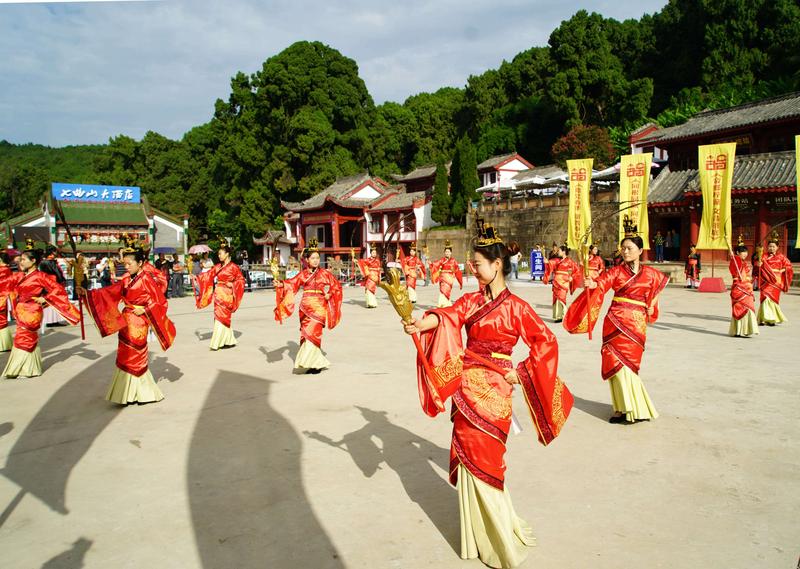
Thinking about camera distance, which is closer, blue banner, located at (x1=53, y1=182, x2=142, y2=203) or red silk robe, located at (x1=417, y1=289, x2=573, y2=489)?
red silk robe, located at (x1=417, y1=289, x2=573, y2=489)

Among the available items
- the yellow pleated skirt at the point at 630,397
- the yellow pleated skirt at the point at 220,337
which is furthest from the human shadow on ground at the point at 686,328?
the yellow pleated skirt at the point at 220,337

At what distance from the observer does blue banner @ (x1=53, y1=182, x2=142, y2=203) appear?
1535 inches

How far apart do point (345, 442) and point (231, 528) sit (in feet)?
5.66

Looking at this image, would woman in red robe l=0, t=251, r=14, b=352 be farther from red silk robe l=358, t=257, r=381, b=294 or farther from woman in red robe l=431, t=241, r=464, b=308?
woman in red robe l=431, t=241, r=464, b=308

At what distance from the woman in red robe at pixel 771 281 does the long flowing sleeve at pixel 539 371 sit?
10.5 m

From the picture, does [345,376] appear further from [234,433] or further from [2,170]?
[2,170]

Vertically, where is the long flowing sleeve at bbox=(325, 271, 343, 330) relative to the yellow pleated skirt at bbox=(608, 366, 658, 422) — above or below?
above

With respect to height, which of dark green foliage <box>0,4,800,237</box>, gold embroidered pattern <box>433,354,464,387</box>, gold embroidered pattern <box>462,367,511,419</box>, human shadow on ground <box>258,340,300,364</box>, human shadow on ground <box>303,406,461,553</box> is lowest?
human shadow on ground <box>303,406,461,553</box>

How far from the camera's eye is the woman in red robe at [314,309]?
8.20m

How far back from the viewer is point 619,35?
44719 mm

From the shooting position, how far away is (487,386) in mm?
3523

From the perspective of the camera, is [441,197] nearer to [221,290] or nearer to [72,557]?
[221,290]

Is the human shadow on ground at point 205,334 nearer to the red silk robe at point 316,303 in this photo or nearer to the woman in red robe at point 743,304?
the red silk robe at point 316,303

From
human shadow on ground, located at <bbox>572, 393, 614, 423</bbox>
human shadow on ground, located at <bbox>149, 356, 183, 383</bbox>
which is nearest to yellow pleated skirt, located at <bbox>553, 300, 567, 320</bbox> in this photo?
human shadow on ground, located at <bbox>572, 393, 614, 423</bbox>
